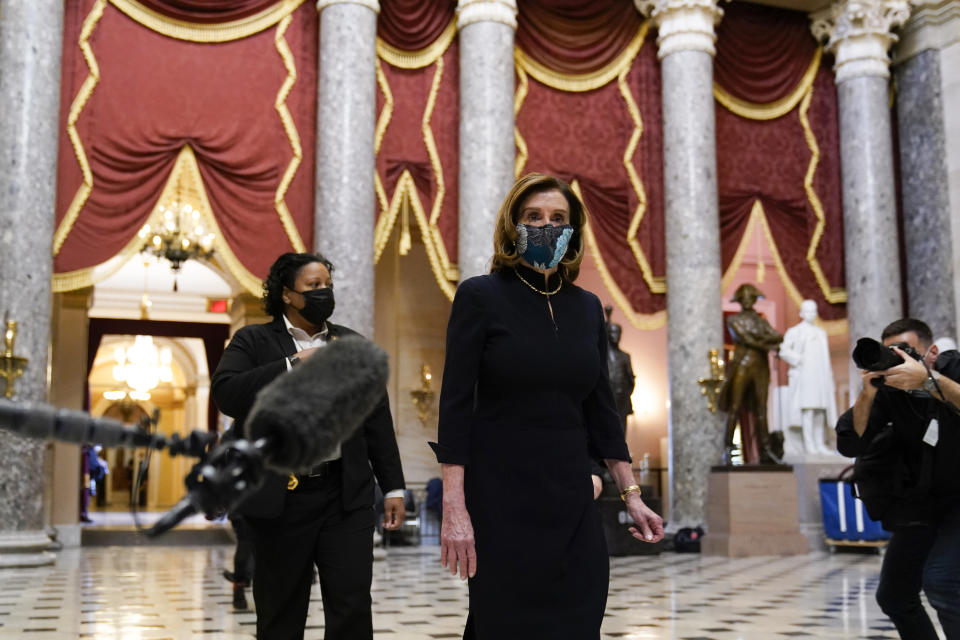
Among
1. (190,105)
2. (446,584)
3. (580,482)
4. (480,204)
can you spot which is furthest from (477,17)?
(580,482)

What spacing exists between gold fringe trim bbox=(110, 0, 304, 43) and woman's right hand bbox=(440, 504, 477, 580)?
9.96 meters

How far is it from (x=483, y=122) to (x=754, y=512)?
5169 millimetres

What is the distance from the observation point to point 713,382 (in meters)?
12.6

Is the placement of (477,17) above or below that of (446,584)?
above

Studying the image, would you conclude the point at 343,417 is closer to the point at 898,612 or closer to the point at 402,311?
the point at 898,612

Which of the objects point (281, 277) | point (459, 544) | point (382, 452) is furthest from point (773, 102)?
point (459, 544)

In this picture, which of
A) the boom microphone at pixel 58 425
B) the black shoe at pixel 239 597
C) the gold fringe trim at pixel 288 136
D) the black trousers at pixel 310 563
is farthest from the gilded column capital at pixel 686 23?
the boom microphone at pixel 58 425

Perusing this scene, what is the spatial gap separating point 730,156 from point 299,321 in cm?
1112

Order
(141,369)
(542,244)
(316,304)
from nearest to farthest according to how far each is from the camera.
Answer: (542,244), (316,304), (141,369)

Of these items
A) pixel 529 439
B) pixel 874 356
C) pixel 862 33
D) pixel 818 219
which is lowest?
pixel 529 439

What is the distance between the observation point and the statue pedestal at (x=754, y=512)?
11672 mm

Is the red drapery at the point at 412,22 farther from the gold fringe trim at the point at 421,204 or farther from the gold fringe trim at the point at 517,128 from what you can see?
the gold fringe trim at the point at 517,128

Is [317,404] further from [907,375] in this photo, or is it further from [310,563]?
[907,375]

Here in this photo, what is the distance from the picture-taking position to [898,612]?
13.2 feet
